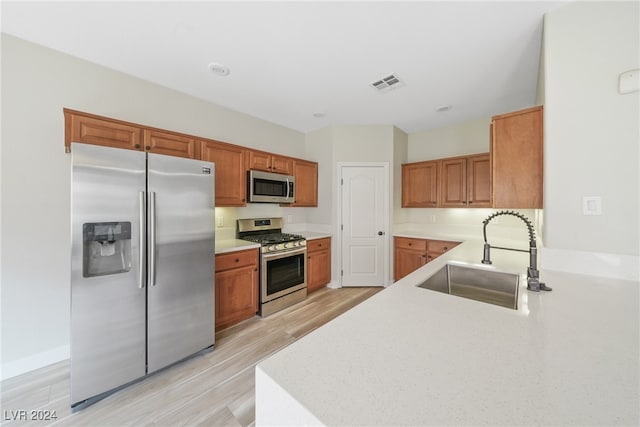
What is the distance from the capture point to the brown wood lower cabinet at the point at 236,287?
2.48 metres

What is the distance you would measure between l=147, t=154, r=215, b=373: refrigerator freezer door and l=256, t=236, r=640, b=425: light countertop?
1.68 metres

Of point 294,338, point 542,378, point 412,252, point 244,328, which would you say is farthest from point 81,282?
point 412,252

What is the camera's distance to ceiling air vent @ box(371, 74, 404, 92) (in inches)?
98.3

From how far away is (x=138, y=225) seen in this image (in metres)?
1.78

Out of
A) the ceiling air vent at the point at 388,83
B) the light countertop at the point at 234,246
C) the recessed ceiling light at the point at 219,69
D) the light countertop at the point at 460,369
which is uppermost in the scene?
the ceiling air vent at the point at 388,83

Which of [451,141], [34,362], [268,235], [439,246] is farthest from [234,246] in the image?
[451,141]

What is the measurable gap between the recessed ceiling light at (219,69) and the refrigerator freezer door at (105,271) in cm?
113

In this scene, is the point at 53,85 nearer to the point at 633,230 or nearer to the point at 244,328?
the point at 244,328

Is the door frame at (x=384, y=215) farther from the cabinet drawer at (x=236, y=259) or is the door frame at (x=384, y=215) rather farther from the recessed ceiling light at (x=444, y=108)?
the cabinet drawer at (x=236, y=259)

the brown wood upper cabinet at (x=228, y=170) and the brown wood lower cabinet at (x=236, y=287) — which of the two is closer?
the brown wood lower cabinet at (x=236, y=287)

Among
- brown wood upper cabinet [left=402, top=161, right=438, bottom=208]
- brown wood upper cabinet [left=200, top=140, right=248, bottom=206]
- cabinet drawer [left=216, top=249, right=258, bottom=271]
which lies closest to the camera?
cabinet drawer [left=216, top=249, right=258, bottom=271]

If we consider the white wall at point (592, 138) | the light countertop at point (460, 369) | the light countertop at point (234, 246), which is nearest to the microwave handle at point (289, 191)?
the light countertop at point (234, 246)

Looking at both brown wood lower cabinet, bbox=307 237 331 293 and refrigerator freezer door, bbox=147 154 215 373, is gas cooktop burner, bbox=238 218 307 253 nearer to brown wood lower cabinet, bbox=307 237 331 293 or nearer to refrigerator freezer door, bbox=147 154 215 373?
brown wood lower cabinet, bbox=307 237 331 293

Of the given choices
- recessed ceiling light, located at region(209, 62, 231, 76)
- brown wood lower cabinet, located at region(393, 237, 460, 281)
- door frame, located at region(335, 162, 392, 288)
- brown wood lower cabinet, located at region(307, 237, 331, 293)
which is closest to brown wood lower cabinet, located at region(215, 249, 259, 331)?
brown wood lower cabinet, located at region(307, 237, 331, 293)
